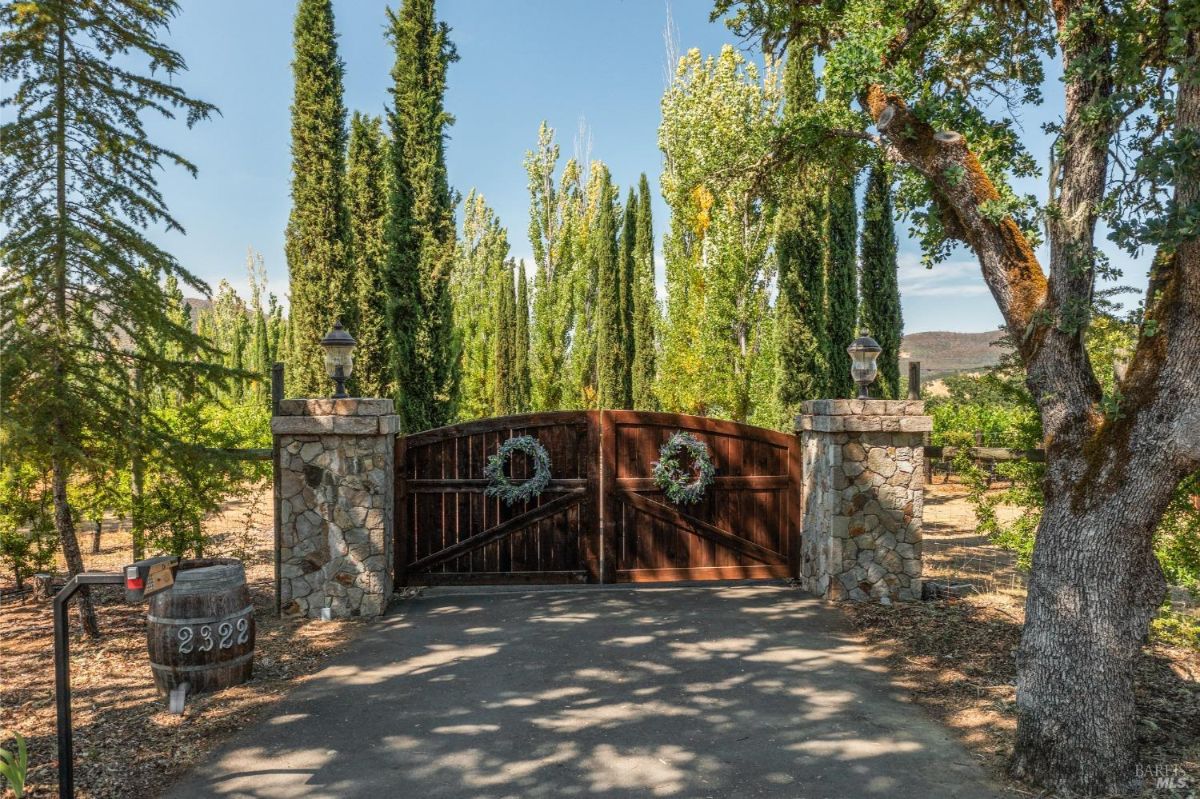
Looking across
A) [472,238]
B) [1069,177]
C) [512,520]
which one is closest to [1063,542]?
[1069,177]

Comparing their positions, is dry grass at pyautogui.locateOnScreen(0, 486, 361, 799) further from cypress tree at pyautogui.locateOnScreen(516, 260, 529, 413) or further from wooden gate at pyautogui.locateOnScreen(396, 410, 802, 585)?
cypress tree at pyautogui.locateOnScreen(516, 260, 529, 413)

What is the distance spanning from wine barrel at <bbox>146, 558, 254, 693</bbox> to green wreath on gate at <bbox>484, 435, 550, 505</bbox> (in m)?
2.83

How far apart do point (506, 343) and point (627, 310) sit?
4.28 m

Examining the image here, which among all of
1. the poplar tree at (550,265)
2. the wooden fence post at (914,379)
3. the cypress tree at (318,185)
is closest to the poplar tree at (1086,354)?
the wooden fence post at (914,379)

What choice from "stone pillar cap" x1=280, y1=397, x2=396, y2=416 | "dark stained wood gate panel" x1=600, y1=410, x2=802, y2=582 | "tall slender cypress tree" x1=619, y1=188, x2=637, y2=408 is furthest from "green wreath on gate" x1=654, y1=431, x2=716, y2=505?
"tall slender cypress tree" x1=619, y1=188, x2=637, y2=408

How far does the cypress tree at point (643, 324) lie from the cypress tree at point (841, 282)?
583 cm

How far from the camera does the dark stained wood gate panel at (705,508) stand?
719 centimetres

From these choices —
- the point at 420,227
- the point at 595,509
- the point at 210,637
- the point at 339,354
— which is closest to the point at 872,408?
the point at 595,509

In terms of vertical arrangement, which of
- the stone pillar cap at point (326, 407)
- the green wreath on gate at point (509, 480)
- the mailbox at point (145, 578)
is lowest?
the mailbox at point (145, 578)

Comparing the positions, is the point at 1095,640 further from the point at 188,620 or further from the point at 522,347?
the point at 522,347

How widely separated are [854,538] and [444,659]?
3.83 metres

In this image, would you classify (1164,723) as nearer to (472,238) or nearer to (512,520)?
(512,520)

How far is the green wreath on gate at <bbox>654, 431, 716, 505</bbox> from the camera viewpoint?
7.11m

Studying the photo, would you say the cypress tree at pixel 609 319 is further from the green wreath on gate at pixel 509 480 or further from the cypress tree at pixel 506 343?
the green wreath on gate at pixel 509 480
